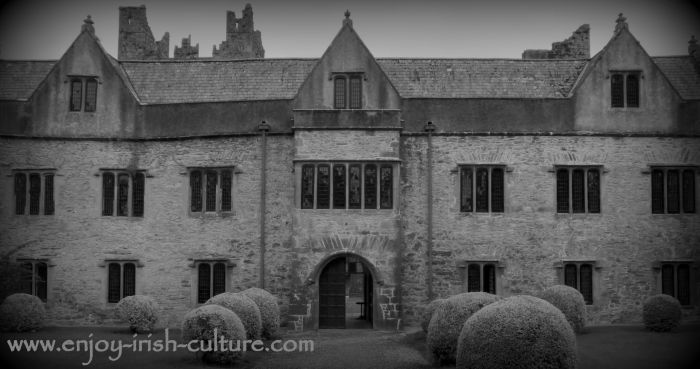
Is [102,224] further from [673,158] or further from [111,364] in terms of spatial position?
[673,158]

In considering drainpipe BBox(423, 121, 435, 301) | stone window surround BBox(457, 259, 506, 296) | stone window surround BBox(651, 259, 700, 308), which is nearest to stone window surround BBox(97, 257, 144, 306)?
drainpipe BBox(423, 121, 435, 301)

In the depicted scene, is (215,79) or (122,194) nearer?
(122,194)

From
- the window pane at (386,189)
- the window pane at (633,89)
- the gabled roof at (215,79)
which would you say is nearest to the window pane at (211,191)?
the gabled roof at (215,79)

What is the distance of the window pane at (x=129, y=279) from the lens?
95.8 feet

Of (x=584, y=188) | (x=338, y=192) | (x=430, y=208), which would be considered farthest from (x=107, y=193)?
(x=584, y=188)

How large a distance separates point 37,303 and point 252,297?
27.1 feet

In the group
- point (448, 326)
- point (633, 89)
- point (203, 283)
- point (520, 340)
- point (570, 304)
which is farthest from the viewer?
point (633, 89)

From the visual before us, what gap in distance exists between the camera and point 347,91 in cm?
2819

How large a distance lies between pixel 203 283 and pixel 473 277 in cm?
1127

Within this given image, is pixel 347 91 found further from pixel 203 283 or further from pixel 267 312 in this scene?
pixel 203 283

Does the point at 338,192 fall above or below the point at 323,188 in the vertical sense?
below

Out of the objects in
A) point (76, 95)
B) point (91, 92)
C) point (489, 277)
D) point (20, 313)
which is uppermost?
point (91, 92)

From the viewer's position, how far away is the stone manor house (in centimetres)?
2756

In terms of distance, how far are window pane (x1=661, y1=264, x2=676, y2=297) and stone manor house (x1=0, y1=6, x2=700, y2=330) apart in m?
0.09
